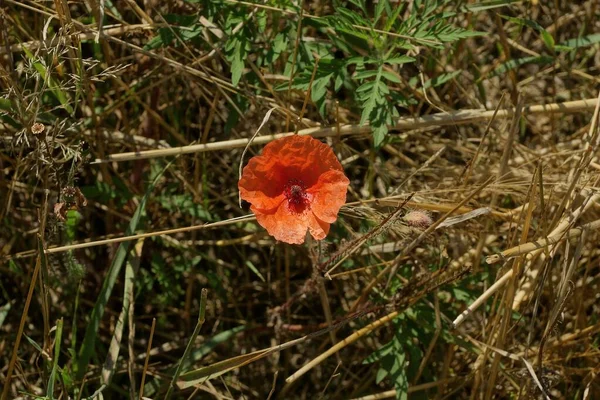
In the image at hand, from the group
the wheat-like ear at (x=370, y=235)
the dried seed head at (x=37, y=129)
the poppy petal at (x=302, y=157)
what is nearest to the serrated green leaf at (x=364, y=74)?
the poppy petal at (x=302, y=157)

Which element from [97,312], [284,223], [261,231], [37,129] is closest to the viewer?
[37,129]

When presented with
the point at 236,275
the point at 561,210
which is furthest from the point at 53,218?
the point at 561,210

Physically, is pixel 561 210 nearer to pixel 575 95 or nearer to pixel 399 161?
pixel 399 161

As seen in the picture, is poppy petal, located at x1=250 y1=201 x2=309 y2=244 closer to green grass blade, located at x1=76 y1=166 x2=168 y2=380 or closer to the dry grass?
the dry grass

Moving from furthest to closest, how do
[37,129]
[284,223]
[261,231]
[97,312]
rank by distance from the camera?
[261,231] < [97,312] < [284,223] < [37,129]

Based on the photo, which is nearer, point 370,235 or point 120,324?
point 370,235

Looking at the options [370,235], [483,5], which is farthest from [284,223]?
[483,5]

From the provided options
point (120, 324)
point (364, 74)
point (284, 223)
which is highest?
point (364, 74)

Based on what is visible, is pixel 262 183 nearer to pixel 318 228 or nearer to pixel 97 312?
pixel 318 228

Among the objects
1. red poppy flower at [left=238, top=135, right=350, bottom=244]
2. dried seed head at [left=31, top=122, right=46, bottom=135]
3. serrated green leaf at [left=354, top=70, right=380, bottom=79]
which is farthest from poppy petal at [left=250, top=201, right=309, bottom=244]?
dried seed head at [left=31, top=122, right=46, bottom=135]
